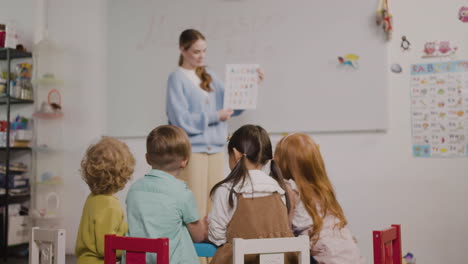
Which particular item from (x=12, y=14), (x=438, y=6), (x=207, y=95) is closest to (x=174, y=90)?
(x=207, y=95)

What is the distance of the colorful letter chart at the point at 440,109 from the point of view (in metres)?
3.04

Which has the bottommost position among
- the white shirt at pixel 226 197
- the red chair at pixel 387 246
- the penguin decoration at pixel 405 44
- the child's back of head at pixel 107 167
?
the red chair at pixel 387 246

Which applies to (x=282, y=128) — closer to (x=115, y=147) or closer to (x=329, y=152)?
(x=329, y=152)

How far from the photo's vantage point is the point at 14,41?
3.97 meters

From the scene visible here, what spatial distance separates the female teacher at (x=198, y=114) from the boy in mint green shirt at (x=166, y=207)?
95 cm

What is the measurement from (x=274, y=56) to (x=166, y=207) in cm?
185

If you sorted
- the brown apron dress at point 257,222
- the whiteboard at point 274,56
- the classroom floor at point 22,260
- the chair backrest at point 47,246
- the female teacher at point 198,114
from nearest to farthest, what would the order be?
the chair backrest at point 47,246 → the brown apron dress at point 257,222 → the female teacher at point 198,114 → the whiteboard at point 274,56 → the classroom floor at point 22,260

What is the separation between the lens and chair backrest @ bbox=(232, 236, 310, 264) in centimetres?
134

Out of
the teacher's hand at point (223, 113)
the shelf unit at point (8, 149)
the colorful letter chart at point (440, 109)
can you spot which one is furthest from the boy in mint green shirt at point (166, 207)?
the shelf unit at point (8, 149)

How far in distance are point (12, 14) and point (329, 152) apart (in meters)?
2.81

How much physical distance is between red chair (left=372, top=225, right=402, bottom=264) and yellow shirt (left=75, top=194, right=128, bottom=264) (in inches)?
38.7

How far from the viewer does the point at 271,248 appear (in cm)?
138

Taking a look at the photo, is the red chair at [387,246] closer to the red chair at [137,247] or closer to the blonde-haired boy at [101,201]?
the red chair at [137,247]

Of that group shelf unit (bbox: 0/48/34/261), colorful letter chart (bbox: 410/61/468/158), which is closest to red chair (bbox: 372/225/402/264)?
colorful letter chart (bbox: 410/61/468/158)
